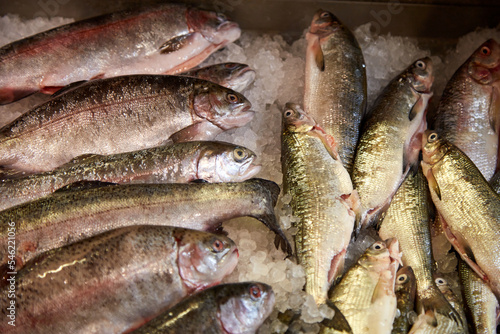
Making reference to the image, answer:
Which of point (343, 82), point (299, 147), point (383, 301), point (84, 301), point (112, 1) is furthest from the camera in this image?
point (112, 1)

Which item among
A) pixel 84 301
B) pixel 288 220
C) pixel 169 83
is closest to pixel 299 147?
pixel 288 220

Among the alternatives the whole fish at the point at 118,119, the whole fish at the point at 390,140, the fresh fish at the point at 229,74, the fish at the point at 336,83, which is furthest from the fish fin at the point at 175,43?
the whole fish at the point at 390,140

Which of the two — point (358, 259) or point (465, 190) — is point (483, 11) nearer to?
point (465, 190)

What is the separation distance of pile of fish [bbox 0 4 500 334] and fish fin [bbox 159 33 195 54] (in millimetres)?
11

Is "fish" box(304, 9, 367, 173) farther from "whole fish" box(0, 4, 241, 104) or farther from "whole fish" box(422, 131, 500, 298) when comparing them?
"whole fish" box(0, 4, 241, 104)

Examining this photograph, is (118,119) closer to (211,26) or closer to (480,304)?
(211,26)

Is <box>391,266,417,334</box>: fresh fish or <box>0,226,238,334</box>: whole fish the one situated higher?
<box>0,226,238,334</box>: whole fish

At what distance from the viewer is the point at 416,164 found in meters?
2.32

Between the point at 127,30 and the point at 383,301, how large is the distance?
2.13 meters

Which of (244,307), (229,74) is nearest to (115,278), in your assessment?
(244,307)

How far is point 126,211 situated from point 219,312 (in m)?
0.63

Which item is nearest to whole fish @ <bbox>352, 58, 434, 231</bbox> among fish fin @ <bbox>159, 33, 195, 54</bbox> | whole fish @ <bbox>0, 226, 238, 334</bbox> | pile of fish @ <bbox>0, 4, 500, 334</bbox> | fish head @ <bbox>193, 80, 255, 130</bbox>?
pile of fish @ <bbox>0, 4, 500, 334</bbox>

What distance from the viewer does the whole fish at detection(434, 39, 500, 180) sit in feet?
7.91

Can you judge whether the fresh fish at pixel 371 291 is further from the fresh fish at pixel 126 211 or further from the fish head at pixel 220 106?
the fish head at pixel 220 106
